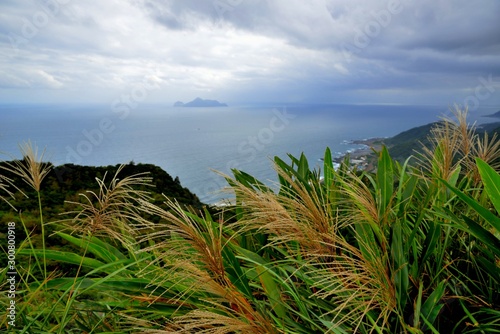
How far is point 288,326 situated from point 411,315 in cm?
42

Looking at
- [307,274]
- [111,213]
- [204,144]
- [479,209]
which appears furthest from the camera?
[204,144]

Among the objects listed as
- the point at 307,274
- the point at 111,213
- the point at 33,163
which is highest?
the point at 33,163

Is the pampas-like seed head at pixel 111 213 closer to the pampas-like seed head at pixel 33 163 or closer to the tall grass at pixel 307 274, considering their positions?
the tall grass at pixel 307 274

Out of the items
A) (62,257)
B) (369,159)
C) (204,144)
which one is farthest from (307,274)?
(204,144)

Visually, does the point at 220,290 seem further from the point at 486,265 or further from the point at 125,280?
the point at 486,265

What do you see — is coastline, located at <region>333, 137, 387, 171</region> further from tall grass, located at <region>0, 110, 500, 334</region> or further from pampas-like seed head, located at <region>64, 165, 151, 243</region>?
pampas-like seed head, located at <region>64, 165, 151, 243</region>

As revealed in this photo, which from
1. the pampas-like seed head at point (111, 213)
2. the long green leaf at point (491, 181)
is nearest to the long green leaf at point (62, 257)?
the pampas-like seed head at point (111, 213)

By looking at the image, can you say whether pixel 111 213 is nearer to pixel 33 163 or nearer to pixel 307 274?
pixel 33 163

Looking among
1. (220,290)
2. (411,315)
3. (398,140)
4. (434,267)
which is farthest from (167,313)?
(398,140)

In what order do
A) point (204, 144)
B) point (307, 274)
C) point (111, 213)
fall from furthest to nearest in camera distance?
1. point (204, 144)
2. point (111, 213)
3. point (307, 274)

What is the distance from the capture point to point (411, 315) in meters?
1.22

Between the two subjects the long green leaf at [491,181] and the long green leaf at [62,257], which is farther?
the long green leaf at [62,257]

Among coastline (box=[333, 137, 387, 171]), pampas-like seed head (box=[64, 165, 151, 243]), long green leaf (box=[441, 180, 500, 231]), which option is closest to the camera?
long green leaf (box=[441, 180, 500, 231])

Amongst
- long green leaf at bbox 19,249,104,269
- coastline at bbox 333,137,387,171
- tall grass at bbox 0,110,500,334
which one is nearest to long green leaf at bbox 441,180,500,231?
tall grass at bbox 0,110,500,334
